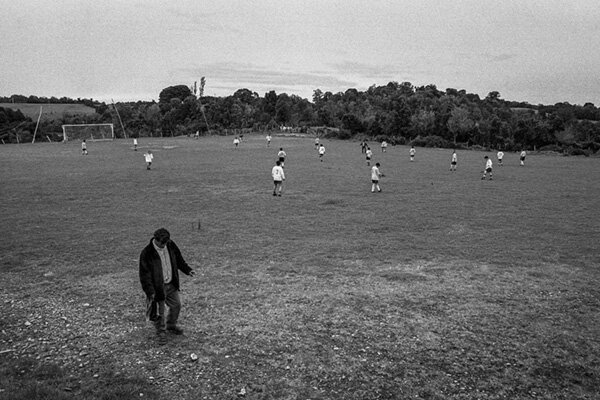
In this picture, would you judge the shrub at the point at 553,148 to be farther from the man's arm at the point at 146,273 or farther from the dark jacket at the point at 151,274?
the man's arm at the point at 146,273

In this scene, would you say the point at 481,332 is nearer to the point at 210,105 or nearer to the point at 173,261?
the point at 173,261

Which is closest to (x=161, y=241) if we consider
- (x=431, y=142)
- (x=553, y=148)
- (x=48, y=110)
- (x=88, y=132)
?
(x=431, y=142)

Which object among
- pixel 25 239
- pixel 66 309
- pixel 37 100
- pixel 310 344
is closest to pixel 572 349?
pixel 310 344

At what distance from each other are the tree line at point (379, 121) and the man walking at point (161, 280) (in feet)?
191

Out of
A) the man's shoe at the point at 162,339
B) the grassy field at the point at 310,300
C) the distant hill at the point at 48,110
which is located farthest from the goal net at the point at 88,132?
the man's shoe at the point at 162,339

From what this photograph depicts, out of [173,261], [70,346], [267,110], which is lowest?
[70,346]

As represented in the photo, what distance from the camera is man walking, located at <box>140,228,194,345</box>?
7.16m

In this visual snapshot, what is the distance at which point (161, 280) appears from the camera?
7262mm

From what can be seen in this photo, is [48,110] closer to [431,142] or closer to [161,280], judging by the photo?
[431,142]

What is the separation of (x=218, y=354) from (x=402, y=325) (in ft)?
10.8

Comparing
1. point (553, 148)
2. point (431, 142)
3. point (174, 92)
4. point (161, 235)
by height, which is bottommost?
point (161, 235)

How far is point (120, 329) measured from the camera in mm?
7590

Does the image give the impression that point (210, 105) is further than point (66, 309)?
Yes

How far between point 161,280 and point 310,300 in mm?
3127
